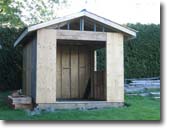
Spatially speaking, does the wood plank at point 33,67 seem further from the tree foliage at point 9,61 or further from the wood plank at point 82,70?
the tree foliage at point 9,61

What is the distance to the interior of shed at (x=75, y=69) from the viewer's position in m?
13.0

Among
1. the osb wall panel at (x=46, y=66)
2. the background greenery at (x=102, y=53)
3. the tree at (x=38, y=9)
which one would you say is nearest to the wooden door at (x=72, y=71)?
the background greenery at (x=102, y=53)

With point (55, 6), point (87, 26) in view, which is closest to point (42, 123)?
point (87, 26)

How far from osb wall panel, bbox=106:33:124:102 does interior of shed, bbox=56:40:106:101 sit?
7.04ft

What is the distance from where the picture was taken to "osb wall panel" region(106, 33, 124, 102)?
35.0 ft

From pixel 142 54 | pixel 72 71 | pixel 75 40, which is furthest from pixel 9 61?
pixel 142 54

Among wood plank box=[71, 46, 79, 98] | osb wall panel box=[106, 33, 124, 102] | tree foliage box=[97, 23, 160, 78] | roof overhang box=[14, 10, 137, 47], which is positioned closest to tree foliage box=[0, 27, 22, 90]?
wood plank box=[71, 46, 79, 98]

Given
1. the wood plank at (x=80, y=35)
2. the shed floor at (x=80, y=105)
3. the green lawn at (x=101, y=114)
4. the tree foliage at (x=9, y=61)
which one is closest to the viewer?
the green lawn at (x=101, y=114)

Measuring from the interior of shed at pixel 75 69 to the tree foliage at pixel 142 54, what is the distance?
2.36 m

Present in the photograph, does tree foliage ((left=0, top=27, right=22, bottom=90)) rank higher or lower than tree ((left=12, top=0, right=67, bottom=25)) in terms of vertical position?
lower

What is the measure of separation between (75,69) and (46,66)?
306cm

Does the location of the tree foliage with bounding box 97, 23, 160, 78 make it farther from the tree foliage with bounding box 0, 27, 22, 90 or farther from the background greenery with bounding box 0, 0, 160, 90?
the tree foliage with bounding box 0, 27, 22, 90

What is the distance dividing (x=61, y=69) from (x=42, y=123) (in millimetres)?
5629
